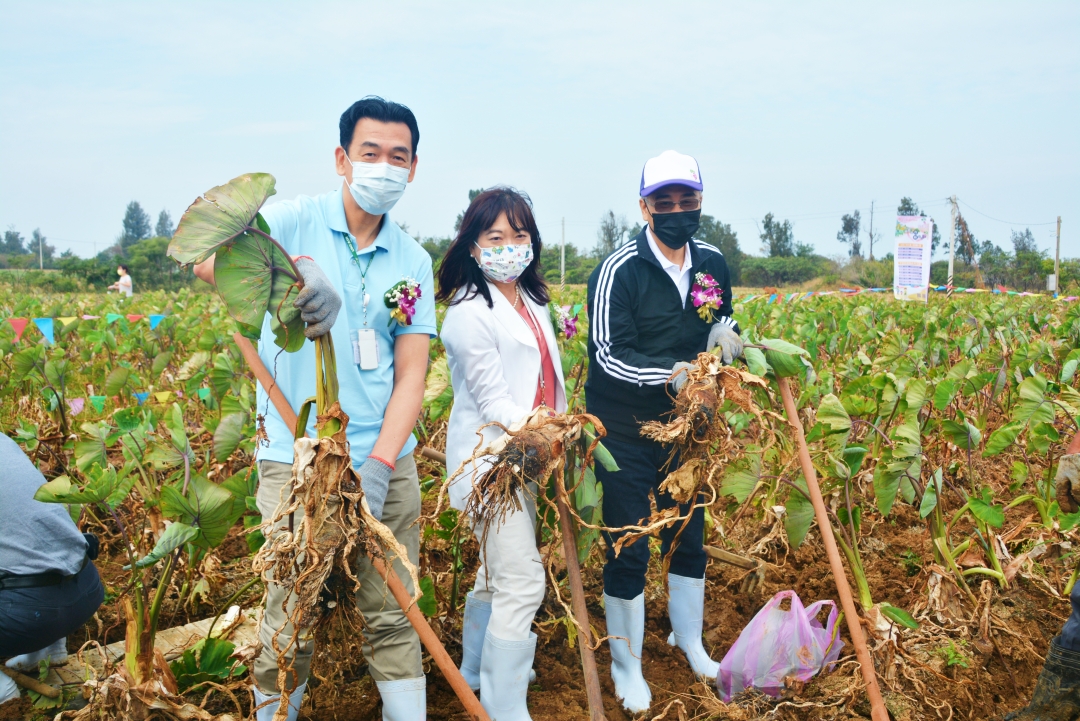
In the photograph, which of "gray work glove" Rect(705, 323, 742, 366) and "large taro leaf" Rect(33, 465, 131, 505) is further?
"gray work glove" Rect(705, 323, 742, 366)

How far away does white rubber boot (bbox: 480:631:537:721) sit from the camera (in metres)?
2.25

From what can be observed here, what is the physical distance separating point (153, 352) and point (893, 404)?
570 cm

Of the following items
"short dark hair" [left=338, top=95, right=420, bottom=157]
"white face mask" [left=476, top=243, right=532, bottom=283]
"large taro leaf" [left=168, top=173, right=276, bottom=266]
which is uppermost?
"short dark hair" [left=338, top=95, right=420, bottom=157]

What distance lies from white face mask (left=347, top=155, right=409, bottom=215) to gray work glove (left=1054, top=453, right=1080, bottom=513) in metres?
1.99

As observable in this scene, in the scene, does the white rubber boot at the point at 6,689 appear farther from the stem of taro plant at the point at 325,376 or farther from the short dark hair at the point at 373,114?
the short dark hair at the point at 373,114

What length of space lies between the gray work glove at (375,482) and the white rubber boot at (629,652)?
3.14 ft

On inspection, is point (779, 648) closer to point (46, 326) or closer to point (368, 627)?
point (368, 627)

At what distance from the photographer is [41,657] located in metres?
2.65

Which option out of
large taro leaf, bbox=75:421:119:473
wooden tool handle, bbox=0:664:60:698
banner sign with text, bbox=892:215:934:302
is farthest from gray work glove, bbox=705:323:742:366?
banner sign with text, bbox=892:215:934:302

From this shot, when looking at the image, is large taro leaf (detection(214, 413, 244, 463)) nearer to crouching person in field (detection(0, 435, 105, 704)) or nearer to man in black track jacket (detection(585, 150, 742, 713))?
crouching person in field (detection(0, 435, 105, 704))

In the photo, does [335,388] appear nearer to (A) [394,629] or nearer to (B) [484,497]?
(B) [484,497]

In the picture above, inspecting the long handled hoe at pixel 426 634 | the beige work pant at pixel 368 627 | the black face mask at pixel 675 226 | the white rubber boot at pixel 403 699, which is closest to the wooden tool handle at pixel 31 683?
Result: the beige work pant at pixel 368 627

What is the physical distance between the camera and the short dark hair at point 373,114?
216 centimetres

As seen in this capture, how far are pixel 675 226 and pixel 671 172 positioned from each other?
0.17 metres
